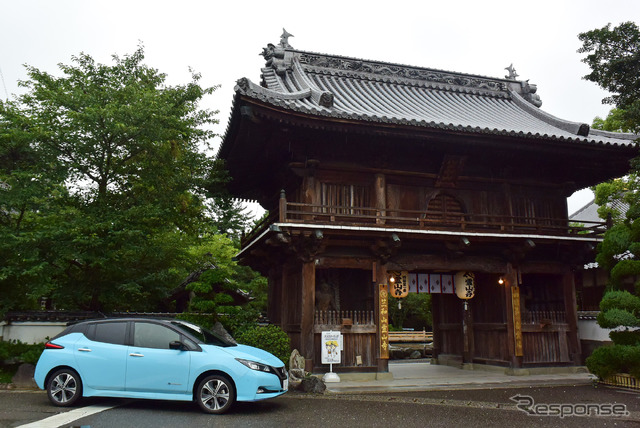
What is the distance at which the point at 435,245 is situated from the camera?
15.1 m

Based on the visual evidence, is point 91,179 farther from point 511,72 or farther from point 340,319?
point 511,72

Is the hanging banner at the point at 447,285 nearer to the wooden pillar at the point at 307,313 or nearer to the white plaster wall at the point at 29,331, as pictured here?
the wooden pillar at the point at 307,313

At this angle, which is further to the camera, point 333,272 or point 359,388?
point 333,272

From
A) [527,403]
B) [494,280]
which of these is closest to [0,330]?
[527,403]

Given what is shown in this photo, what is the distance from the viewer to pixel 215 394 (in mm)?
8414

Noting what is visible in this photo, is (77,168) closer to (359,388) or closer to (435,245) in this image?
(359,388)

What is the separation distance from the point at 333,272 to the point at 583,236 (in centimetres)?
831

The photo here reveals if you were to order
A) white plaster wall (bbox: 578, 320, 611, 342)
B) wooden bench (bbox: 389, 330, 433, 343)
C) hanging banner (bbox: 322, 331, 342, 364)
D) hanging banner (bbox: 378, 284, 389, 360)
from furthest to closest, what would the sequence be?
1. wooden bench (bbox: 389, 330, 433, 343)
2. white plaster wall (bbox: 578, 320, 611, 342)
3. hanging banner (bbox: 378, 284, 389, 360)
4. hanging banner (bbox: 322, 331, 342, 364)

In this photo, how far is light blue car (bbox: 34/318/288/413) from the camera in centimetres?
845

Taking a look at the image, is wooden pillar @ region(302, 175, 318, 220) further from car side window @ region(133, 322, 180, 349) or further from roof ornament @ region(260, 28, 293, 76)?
car side window @ region(133, 322, 180, 349)

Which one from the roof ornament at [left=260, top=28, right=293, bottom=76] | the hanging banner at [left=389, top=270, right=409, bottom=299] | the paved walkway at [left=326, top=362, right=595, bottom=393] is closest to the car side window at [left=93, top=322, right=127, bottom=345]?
the paved walkway at [left=326, top=362, right=595, bottom=393]

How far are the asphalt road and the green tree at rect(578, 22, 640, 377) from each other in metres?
1.19

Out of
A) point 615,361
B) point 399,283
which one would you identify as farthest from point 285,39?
point 615,361

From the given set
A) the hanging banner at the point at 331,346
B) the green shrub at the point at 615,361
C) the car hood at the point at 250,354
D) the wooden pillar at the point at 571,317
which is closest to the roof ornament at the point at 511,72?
the wooden pillar at the point at 571,317
